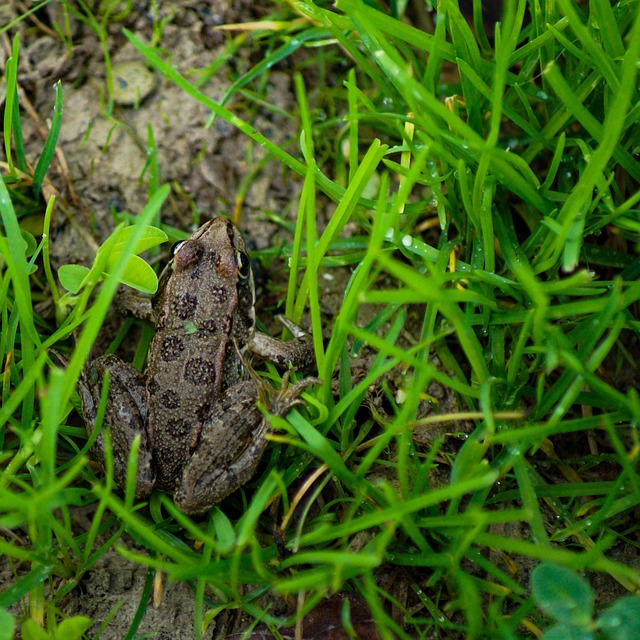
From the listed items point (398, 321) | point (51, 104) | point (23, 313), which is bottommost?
point (398, 321)

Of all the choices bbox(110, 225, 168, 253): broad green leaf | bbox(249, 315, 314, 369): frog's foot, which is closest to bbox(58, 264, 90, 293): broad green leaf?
bbox(110, 225, 168, 253): broad green leaf

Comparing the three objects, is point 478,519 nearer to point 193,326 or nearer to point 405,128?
point 193,326

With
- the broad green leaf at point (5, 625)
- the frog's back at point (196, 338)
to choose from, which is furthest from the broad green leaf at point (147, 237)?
the broad green leaf at point (5, 625)

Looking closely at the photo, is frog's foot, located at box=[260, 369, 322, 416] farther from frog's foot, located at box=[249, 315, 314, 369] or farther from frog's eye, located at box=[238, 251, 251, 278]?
frog's eye, located at box=[238, 251, 251, 278]

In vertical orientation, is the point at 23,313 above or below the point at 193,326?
above

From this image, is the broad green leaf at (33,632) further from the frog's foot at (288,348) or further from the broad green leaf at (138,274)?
the frog's foot at (288,348)

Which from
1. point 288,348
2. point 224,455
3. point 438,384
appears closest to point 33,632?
point 224,455

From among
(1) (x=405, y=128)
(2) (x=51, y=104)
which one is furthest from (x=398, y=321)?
(2) (x=51, y=104)
